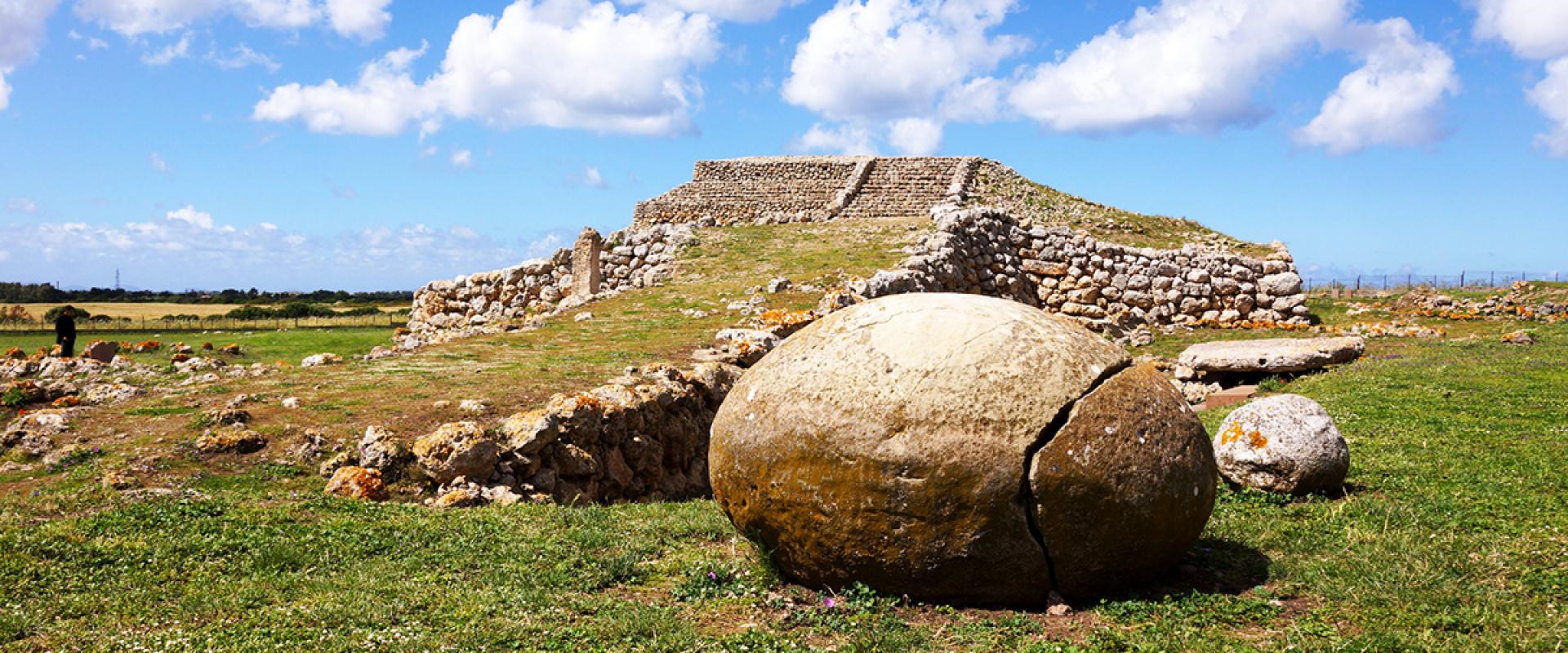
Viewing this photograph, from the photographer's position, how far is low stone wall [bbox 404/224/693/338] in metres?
29.1

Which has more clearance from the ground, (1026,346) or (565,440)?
(1026,346)

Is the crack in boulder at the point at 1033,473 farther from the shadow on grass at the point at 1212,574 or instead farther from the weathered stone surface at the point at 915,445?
the shadow on grass at the point at 1212,574

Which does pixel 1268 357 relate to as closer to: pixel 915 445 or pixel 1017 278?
pixel 1017 278

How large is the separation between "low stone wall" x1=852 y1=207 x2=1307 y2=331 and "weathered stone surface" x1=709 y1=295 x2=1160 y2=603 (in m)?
20.9

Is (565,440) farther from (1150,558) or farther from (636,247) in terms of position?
(636,247)

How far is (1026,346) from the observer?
6.63m

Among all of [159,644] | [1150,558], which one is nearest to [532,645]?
[159,644]

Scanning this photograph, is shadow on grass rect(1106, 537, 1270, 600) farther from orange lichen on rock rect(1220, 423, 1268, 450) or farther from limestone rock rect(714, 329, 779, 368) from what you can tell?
limestone rock rect(714, 329, 779, 368)

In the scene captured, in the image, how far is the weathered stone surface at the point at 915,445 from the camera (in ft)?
20.5

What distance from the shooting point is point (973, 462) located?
6203 mm

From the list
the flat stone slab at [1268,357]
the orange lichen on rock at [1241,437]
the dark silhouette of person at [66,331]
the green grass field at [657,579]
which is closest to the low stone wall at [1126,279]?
the flat stone slab at [1268,357]

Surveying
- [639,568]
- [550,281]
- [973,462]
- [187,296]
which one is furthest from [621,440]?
[187,296]

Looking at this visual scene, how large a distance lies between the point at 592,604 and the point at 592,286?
22.8 meters

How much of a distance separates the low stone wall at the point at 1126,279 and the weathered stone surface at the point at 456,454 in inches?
715
